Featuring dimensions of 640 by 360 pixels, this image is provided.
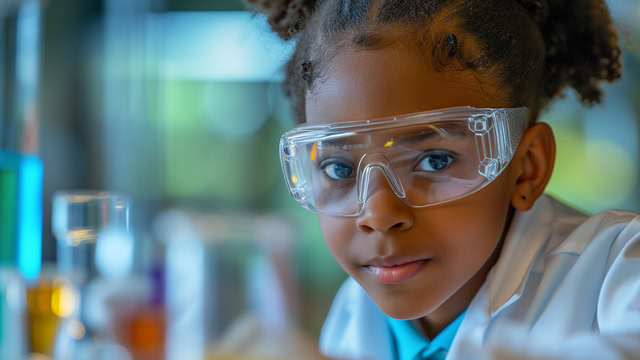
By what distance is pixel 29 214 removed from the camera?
127 centimetres

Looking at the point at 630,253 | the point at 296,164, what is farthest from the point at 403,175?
the point at 630,253

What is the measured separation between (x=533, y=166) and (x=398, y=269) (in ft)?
0.91

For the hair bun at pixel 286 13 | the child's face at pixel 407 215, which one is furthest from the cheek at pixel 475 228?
the hair bun at pixel 286 13

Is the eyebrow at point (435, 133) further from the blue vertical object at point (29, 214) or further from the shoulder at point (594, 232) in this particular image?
the blue vertical object at point (29, 214)

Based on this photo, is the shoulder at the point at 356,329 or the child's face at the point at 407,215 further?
the shoulder at the point at 356,329

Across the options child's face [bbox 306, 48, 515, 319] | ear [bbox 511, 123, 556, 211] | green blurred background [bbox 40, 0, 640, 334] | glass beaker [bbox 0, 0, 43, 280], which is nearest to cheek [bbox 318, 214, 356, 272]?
child's face [bbox 306, 48, 515, 319]

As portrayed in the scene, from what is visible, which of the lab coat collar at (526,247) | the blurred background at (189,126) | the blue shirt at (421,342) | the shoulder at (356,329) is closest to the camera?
the lab coat collar at (526,247)

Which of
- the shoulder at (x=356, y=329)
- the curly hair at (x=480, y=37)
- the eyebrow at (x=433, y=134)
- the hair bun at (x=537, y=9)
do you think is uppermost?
the hair bun at (x=537, y=9)

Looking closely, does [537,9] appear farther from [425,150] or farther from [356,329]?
[356,329]

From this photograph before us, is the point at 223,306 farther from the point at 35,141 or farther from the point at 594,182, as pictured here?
the point at 594,182

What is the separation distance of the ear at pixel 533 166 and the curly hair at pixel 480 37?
64mm

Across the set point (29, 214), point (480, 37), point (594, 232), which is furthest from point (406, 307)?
point (29, 214)

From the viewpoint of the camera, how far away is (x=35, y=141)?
1.33m

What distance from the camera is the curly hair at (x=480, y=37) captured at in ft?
2.97
